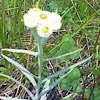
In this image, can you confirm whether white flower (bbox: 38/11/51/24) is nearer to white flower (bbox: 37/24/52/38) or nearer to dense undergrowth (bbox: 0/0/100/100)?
white flower (bbox: 37/24/52/38)

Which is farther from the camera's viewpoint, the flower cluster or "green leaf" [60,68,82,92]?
"green leaf" [60,68,82,92]

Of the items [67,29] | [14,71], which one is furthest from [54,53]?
[67,29]

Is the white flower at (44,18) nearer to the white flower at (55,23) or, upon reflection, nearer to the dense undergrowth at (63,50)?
the white flower at (55,23)

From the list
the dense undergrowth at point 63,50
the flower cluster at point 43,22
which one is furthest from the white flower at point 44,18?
the dense undergrowth at point 63,50

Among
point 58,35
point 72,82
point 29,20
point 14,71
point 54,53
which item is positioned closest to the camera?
point 29,20

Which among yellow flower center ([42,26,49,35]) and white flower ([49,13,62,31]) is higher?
white flower ([49,13,62,31])

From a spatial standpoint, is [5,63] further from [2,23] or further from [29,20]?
[29,20]

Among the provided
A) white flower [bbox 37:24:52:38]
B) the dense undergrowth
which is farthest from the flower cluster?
the dense undergrowth
